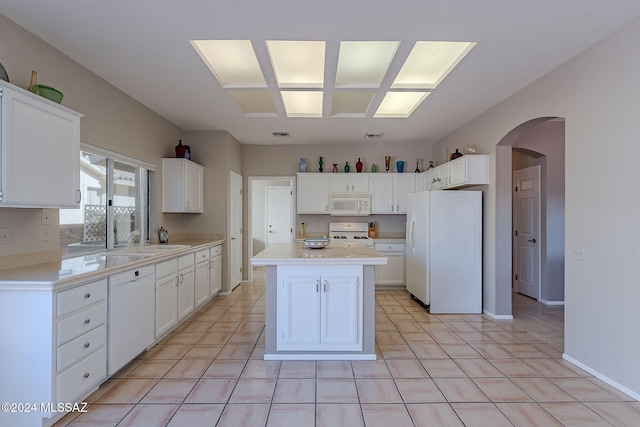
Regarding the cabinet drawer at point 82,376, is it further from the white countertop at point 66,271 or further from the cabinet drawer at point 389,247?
the cabinet drawer at point 389,247

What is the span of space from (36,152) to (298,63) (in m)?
2.18

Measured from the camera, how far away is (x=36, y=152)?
202 cm

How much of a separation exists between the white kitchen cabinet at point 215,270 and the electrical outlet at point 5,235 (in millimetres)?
2351

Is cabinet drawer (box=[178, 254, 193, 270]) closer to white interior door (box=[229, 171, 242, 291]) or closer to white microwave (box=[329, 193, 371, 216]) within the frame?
white interior door (box=[229, 171, 242, 291])

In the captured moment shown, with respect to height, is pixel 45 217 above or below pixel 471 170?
below

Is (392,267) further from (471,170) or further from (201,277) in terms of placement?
(201,277)

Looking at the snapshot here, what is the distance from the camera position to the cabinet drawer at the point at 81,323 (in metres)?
1.91

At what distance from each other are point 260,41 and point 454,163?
2970mm

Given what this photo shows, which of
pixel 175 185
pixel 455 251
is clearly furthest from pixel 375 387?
pixel 175 185

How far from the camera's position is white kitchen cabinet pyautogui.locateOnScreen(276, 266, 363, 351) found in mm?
2762

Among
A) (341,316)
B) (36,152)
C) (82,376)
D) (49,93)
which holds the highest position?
(49,93)

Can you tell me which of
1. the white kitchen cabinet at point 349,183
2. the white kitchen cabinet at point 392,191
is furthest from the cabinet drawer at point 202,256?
the white kitchen cabinet at point 392,191

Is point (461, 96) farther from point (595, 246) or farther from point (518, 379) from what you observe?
point (518, 379)

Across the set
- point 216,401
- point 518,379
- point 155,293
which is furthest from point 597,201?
point 155,293
